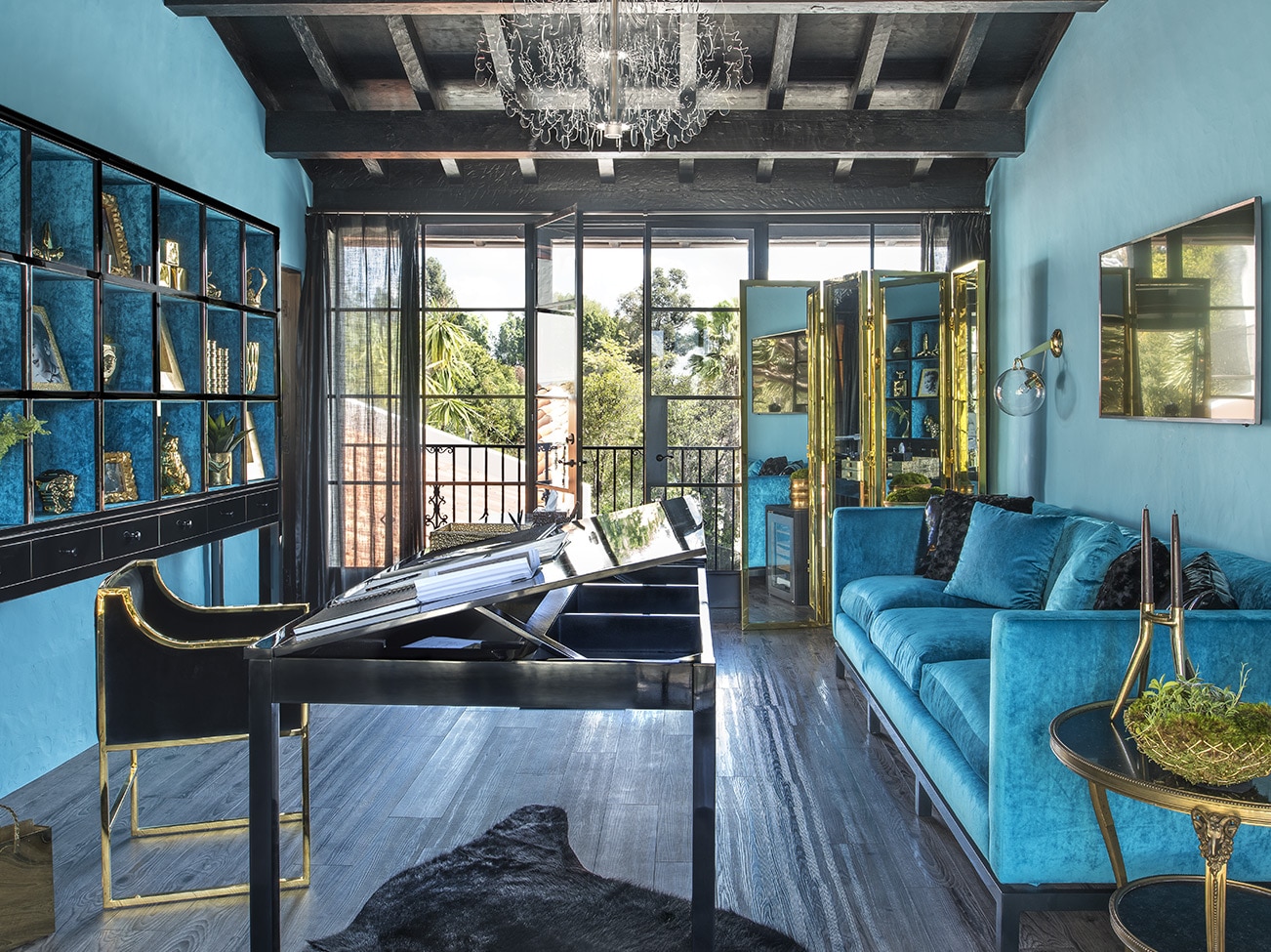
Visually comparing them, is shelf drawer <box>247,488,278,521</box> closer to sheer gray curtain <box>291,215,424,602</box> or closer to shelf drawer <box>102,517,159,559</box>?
shelf drawer <box>102,517,159,559</box>

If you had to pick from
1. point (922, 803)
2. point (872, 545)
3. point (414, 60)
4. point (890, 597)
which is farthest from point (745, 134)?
point (922, 803)

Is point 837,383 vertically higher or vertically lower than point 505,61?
lower

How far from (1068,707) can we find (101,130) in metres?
4.09

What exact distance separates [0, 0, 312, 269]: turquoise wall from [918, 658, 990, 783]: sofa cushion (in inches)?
141

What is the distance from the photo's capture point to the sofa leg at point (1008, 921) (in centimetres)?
230

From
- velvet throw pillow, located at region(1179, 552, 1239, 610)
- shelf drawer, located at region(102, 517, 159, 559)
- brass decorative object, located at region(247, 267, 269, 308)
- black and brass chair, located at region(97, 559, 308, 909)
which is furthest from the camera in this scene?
brass decorative object, located at region(247, 267, 269, 308)

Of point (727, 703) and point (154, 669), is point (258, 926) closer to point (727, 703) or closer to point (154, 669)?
point (154, 669)

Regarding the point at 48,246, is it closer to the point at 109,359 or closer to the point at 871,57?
the point at 109,359

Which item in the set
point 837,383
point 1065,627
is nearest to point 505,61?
point 837,383

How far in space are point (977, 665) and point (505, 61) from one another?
12.7 feet

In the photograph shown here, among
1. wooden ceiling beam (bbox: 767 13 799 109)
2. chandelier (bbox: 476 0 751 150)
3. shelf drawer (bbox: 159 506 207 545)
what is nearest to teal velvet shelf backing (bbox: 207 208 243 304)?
shelf drawer (bbox: 159 506 207 545)

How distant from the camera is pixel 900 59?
5730 mm

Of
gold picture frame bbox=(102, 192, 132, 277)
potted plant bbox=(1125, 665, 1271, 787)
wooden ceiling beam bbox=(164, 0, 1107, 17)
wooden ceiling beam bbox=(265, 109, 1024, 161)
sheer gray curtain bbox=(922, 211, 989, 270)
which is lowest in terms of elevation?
potted plant bbox=(1125, 665, 1271, 787)

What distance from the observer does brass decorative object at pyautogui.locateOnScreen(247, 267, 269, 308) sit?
5.00 meters
